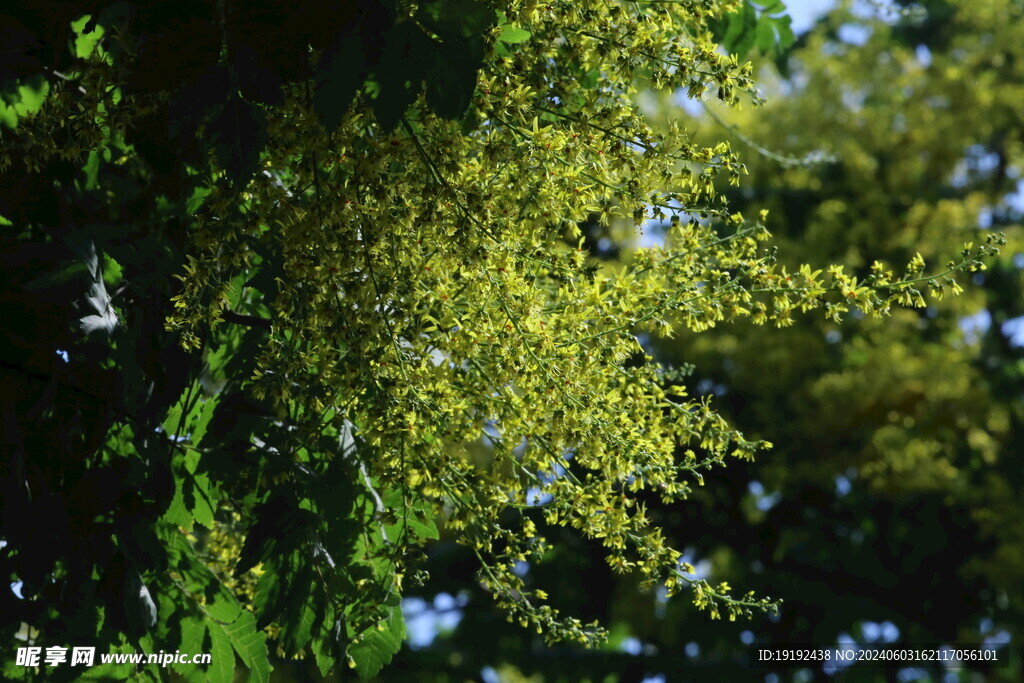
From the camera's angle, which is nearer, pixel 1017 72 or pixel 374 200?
pixel 374 200

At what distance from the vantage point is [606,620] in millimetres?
10047

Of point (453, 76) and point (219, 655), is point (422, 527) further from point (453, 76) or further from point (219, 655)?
point (453, 76)

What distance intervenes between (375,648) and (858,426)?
316 inches

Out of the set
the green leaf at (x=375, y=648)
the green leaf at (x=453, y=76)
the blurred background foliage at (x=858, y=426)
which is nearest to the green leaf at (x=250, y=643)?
the green leaf at (x=375, y=648)

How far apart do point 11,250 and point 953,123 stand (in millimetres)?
9886

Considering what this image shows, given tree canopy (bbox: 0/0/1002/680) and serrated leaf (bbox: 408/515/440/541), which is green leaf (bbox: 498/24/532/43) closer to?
tree canopy (bbox: 0/0/1002/680)

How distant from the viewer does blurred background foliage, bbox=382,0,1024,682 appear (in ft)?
30.0

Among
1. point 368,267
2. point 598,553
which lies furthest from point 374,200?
point 598,553

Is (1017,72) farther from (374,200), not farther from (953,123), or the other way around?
(374,200)

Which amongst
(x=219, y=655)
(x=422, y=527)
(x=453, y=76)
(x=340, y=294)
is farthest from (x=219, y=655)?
(x=453, y=76)

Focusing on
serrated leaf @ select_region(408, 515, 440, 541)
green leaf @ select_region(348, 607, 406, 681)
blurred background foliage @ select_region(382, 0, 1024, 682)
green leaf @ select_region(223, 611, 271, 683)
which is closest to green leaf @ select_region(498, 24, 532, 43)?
serrated leaf @ select_region(408, 515, 440, 541)

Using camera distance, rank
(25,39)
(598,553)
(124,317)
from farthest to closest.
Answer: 1. (598,553)
2. (124,317)
3. (25,39)

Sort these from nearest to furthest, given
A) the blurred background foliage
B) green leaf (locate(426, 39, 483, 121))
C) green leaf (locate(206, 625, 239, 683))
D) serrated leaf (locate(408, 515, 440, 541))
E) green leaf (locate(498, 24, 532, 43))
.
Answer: green leaf (locate(426, 39, 483, 121)), green leaf (locate(498, 24, 532, 43)), serrated leaf (locate(408, 515, 440, 541)), green leaf (locate(206, 625, 239, 683)), the blurred background foliage

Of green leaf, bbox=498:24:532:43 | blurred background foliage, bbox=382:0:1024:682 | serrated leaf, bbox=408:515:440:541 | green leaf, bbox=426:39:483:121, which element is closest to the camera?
green leaf, bbox=426:39:483:121
